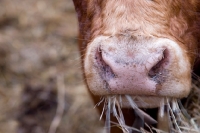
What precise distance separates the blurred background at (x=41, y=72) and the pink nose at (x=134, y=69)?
5.85 ft

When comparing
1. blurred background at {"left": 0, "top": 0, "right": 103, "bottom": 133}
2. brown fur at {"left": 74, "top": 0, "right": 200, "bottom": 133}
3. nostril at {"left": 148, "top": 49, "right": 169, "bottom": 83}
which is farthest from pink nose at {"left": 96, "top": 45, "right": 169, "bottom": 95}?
blurred background at {"left": 0, "top": 0, "right": 103, "bottom": 133}

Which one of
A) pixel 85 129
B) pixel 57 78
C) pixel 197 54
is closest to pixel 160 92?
pixel 197 54

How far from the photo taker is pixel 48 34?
5801mm

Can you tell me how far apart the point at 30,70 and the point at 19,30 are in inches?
28.9

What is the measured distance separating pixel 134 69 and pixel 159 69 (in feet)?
0.41

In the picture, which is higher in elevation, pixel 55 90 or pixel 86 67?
pixel 86 67

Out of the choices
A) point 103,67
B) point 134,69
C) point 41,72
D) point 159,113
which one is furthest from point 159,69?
point 41,72

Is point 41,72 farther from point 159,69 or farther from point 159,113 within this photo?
point 159,69

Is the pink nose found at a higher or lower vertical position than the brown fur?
lower

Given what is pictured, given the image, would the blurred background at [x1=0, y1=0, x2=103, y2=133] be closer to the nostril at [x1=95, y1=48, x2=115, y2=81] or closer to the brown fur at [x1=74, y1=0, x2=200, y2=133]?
the brown fur at [x1=74, y1=0, x2=200, y2=133]

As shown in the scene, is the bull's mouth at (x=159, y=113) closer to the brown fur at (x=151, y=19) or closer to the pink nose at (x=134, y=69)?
the pink nose at (x=134, y=69)

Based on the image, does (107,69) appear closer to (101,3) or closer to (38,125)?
(101,3)

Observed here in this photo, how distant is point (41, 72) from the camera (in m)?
5.26

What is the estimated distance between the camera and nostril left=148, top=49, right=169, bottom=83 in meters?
2.49
